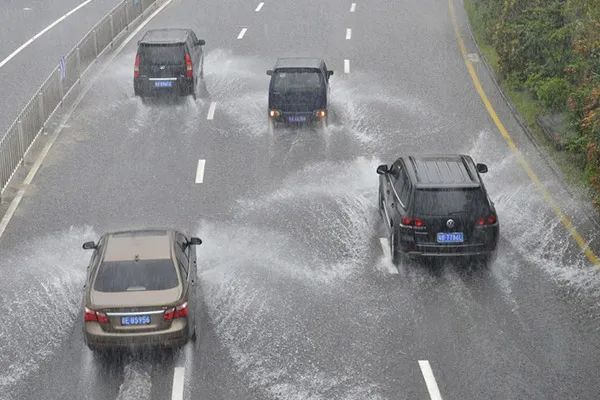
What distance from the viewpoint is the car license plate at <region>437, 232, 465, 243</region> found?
1783 centimetres

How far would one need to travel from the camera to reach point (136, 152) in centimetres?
2541

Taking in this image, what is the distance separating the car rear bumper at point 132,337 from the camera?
14.5m

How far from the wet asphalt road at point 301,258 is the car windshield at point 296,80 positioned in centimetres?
121

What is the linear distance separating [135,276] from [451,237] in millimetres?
5883

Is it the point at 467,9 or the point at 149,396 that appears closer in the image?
the point at 149,396

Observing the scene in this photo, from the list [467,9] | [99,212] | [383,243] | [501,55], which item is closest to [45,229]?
[99,212]

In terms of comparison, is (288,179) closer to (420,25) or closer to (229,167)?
(229,167)

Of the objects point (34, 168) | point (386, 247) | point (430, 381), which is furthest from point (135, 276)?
point (34, 168)

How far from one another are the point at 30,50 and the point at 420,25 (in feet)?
48.4

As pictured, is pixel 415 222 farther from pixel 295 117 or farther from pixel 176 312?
pixel 295 117

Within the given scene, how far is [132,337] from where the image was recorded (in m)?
14.6

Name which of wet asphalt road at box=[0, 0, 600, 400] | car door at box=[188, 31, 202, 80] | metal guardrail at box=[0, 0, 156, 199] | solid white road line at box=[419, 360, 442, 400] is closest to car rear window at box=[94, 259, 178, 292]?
wet asphalt road at box=[0, 0, 600, 400]

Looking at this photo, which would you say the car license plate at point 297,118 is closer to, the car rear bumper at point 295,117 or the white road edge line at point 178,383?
the car rear bumper at point 295,117

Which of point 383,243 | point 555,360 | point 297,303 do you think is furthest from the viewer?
point 383,243
